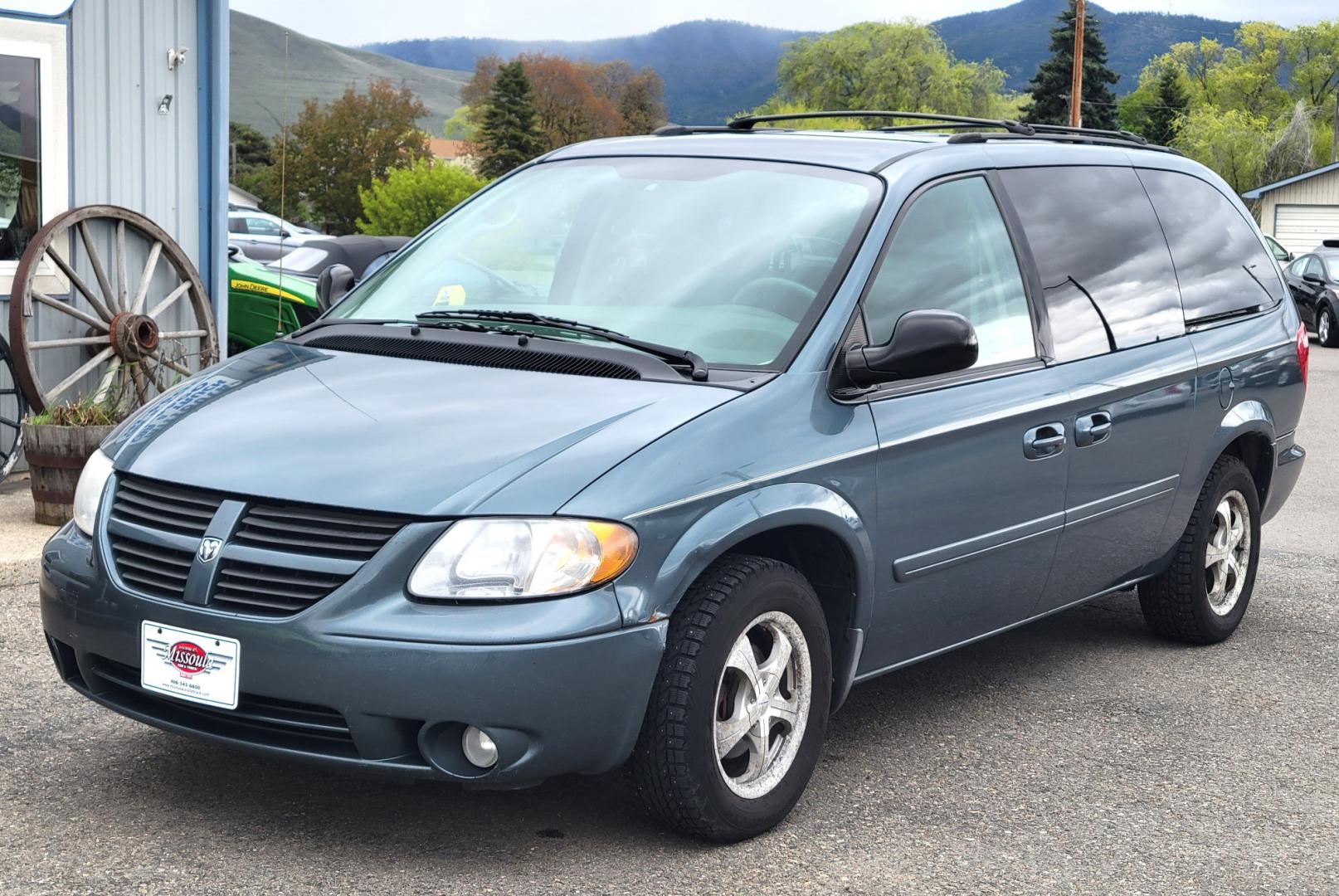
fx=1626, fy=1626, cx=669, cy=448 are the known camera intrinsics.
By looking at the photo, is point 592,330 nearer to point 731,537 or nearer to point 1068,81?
point 731,537

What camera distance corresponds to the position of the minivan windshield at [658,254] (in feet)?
14.1

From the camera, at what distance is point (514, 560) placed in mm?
3434

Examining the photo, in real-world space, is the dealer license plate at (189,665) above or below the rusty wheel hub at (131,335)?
above

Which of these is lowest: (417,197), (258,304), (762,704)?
(417,197)

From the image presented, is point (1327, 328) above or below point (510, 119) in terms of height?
above

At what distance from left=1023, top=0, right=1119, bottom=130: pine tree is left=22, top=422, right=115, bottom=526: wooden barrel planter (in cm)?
7414

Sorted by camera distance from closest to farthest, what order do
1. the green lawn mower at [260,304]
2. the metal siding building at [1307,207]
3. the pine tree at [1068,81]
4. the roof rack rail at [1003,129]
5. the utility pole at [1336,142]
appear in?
the roof rack rail at [1003,129] < the green lawn mower at [260,304] < the metal siding building at [1307,207] < the pine tree at [1068,81] < the utility pole at [1336,142]

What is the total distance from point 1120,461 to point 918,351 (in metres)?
1.46

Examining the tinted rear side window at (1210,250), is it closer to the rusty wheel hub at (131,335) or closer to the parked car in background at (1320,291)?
the rusty wheel hub at (131,335)

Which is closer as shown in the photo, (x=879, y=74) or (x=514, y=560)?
(x=514, y=560)

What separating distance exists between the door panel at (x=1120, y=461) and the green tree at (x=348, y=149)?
228ft

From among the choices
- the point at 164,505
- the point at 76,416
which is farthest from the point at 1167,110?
the point at 164,505

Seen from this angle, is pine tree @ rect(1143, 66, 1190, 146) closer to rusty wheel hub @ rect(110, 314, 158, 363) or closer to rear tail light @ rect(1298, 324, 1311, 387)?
rusty wheel hub @ rect(110, 314, 158, 363)

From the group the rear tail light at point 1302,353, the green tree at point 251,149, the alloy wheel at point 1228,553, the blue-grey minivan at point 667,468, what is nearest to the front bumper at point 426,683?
the blue-grey minivan at point 667,468
